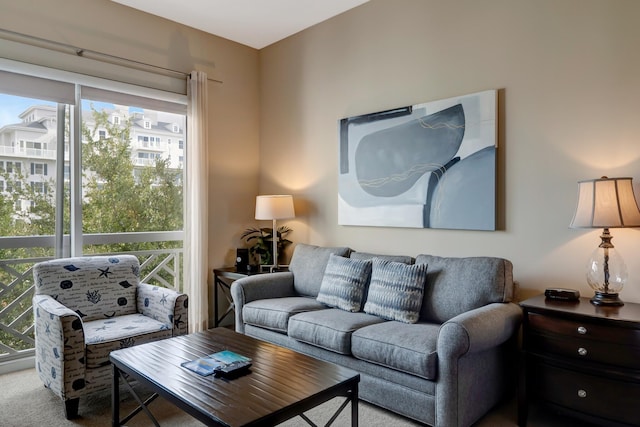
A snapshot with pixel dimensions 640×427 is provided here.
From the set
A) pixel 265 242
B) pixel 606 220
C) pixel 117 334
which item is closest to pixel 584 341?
pixel 606 220

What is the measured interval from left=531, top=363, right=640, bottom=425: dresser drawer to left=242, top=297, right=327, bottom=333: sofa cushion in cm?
148

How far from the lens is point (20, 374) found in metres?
3.04

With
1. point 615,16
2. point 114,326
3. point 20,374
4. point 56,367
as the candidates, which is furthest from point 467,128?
point 20,374

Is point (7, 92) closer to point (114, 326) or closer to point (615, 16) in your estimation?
point (114, 326)

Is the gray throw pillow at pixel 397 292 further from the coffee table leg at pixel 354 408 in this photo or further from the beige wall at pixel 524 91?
the coffee table leg at pixel 354 408

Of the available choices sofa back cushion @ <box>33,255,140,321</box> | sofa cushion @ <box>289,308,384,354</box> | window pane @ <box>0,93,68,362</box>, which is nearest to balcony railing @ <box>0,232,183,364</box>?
window pane @ <box>0,93,68,362</box>

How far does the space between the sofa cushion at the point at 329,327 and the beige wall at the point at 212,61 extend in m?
1.69

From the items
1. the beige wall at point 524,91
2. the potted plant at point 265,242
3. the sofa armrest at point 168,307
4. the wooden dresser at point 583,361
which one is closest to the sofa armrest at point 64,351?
the sofa armrest at point 168,307

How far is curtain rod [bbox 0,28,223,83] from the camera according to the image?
3.07m

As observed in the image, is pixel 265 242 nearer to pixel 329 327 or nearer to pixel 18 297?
pixel 329 327

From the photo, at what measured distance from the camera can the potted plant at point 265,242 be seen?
13.6 ft

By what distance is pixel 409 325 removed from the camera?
8.42 ft

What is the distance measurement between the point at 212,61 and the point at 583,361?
3.91 m

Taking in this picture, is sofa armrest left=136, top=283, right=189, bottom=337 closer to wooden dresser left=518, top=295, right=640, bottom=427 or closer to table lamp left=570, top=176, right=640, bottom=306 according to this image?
wooden dresser left=518, top=295, right=640, bottom=427
